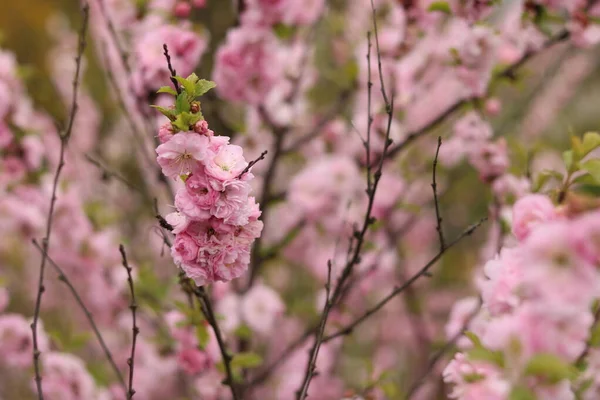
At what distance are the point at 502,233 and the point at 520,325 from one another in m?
0.79

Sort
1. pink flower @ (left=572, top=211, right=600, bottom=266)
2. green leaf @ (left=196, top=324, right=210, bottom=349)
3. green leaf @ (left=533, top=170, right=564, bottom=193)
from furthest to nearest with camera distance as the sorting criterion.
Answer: green leaf @ (left=196, top=324, right=210, bottom=349) < green leaf @ (left=533, top=170, right=564, bottom=193) < pink flower @ (left=572, top=211, right=600, bottom=266)

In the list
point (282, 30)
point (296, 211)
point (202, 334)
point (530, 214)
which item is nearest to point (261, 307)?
point (296, 211)

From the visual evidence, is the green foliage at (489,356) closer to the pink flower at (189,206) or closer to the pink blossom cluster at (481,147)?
the pink flower at (189,206)

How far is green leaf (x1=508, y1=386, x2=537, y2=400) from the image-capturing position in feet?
1.80

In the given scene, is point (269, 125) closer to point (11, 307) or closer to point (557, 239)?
point (557, 239)

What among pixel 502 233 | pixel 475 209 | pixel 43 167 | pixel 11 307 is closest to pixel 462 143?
pixel 502 233

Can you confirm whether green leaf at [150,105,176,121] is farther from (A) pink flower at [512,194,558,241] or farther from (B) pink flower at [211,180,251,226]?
(A) pink flower at [512,194,558,241]

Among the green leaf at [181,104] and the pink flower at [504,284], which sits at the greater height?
the green leaf at [181,104]

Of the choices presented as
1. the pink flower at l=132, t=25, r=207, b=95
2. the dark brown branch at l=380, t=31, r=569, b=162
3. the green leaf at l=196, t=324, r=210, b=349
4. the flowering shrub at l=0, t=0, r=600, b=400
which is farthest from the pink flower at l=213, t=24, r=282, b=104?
the green leaf at l=196, t=324, r=210, b=349

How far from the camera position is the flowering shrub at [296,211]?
2.31 ft

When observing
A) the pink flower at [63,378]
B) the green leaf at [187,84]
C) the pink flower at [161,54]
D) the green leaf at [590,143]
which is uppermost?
the pink flower at [161,54]

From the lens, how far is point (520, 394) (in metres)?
0.55

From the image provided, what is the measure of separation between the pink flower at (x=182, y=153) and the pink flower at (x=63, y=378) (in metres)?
0.91

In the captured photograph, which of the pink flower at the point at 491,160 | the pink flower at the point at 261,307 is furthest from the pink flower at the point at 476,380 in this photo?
the pink flower at the point at 261,307
